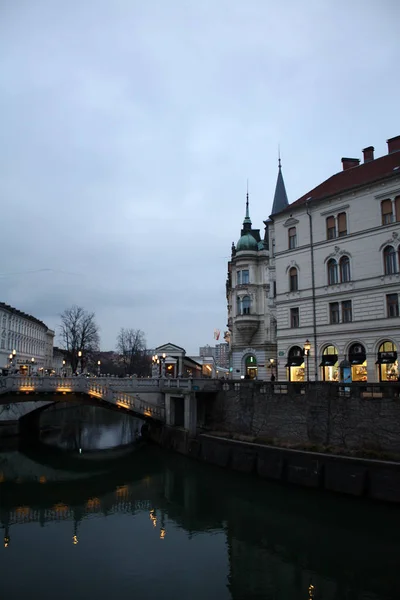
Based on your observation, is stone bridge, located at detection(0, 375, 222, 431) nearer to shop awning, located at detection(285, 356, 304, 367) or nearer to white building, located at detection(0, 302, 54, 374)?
shop awning, located at detection(285, 356, 304, 367)

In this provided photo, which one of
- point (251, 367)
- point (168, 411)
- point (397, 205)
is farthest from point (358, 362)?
point (251, 367)

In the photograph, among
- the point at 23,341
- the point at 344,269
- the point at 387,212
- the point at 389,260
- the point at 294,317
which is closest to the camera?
the point at 389,260

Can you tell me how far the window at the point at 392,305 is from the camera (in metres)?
36.0

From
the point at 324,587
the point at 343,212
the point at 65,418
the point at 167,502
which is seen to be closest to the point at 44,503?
the point at 167,502

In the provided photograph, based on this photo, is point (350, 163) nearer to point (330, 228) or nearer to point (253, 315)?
point (330, 228)

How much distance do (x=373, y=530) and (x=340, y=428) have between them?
9236 mm

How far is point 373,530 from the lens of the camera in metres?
21.2

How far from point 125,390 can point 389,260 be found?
24.8 metres

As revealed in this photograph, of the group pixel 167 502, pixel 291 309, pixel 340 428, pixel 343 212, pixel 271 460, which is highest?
pixel 343 212

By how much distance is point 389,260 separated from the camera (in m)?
37.0

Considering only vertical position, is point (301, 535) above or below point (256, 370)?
below

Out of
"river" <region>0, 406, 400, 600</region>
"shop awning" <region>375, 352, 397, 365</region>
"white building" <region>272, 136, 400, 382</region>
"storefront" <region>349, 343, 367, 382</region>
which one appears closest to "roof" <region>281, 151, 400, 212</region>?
"white building" <region>272, 136, 400, 382</region>

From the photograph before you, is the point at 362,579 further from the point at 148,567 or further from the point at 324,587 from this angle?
the point at 148,567

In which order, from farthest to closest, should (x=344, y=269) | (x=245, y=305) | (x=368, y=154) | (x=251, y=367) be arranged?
(x=251, y=367) < (x=245, y=305) < (x=368, y=154) < (x=344, y=269)
